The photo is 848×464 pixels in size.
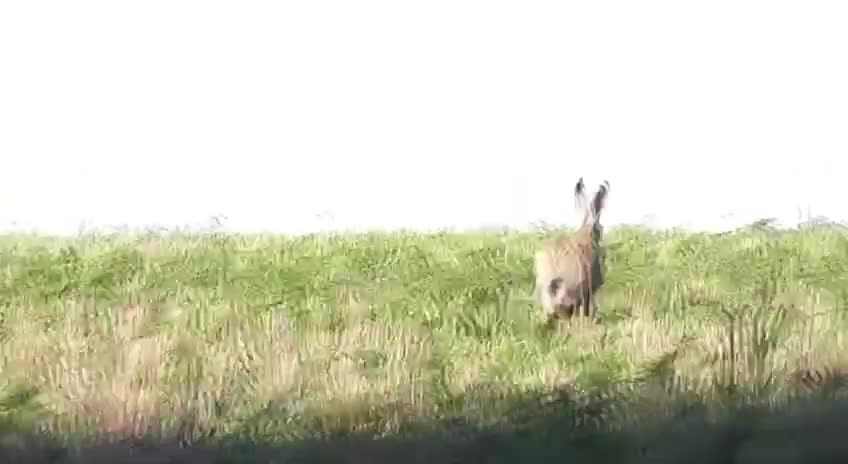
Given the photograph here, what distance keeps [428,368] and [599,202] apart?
3335mm

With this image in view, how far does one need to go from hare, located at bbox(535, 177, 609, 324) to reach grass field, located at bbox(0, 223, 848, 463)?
174mm

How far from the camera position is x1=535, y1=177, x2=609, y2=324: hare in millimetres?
9129

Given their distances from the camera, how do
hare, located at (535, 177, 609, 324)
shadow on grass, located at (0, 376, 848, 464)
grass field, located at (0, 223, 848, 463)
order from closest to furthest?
shadow on grass, located at (0, 376, 848, 464)
grass field, located at (0, 223, 848, 463)
hare, located at (535, 177, 609, 324)

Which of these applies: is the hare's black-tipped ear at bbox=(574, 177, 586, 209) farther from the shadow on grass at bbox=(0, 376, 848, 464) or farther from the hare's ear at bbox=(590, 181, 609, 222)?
the shadow on grass at bbox=(0, 376, 848, 464)

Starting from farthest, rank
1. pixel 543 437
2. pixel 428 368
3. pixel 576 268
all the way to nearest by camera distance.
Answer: pixel 576 268
pixel 428 368
pixel 543 437

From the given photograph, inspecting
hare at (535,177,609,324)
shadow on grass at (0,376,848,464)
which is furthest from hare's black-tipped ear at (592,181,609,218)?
shadow on grass at (0,376,848,464)

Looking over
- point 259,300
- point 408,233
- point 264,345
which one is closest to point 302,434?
point 264,345

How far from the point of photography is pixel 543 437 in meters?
4.77

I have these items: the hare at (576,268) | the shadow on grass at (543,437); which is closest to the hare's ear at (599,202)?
the hare at (576,268)

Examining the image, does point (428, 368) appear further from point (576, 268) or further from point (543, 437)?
point (576, 268)

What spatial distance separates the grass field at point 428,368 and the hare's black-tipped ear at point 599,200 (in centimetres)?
71

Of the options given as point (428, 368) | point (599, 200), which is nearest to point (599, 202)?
point (599, 200)

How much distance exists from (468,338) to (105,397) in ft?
8.98

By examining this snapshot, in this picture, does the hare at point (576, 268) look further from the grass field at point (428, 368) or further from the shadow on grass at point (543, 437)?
the shadow on grass at point (543, 437)
